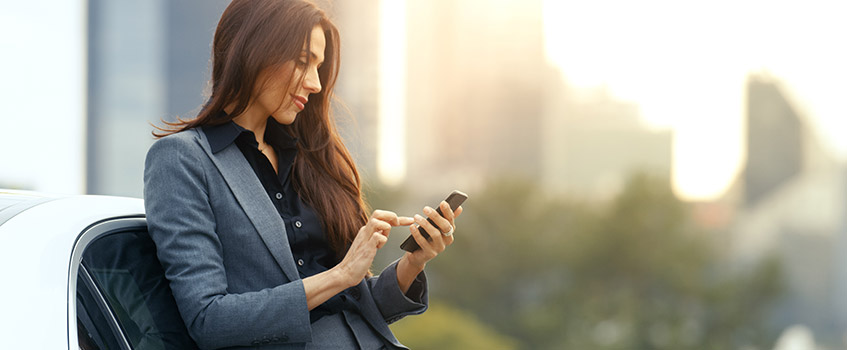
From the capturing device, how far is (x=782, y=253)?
76.2ft

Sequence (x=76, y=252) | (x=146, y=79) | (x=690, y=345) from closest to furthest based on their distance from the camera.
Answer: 1. (x=76, y=252)
2. (x=146, y=79)
3. (x=690, y=345)

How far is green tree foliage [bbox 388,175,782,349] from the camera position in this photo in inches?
787

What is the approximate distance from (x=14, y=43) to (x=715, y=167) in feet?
63.9

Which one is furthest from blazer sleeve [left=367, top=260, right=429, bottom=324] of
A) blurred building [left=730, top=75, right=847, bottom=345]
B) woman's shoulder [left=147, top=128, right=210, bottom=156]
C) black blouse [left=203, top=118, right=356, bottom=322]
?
blurred building [left=730, top=75, right=847, bottom=345]

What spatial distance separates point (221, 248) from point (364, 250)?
25cm

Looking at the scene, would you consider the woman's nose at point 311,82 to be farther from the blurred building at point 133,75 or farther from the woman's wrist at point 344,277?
the blurred building at point 133,75

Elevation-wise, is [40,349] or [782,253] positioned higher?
[40,349]

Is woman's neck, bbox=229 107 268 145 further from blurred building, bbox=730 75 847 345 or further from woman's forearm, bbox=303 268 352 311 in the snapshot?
blurred building, bbox=730 75 847 345

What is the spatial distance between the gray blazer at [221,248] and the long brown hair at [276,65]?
0.40ft

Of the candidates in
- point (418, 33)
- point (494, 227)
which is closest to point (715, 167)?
point (494, 227)

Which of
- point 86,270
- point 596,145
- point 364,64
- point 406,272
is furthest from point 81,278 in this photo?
point 596,145

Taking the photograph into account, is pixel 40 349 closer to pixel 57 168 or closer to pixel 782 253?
pixel 57 168

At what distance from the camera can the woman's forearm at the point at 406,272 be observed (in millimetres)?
1766

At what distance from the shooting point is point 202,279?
4.55ft
